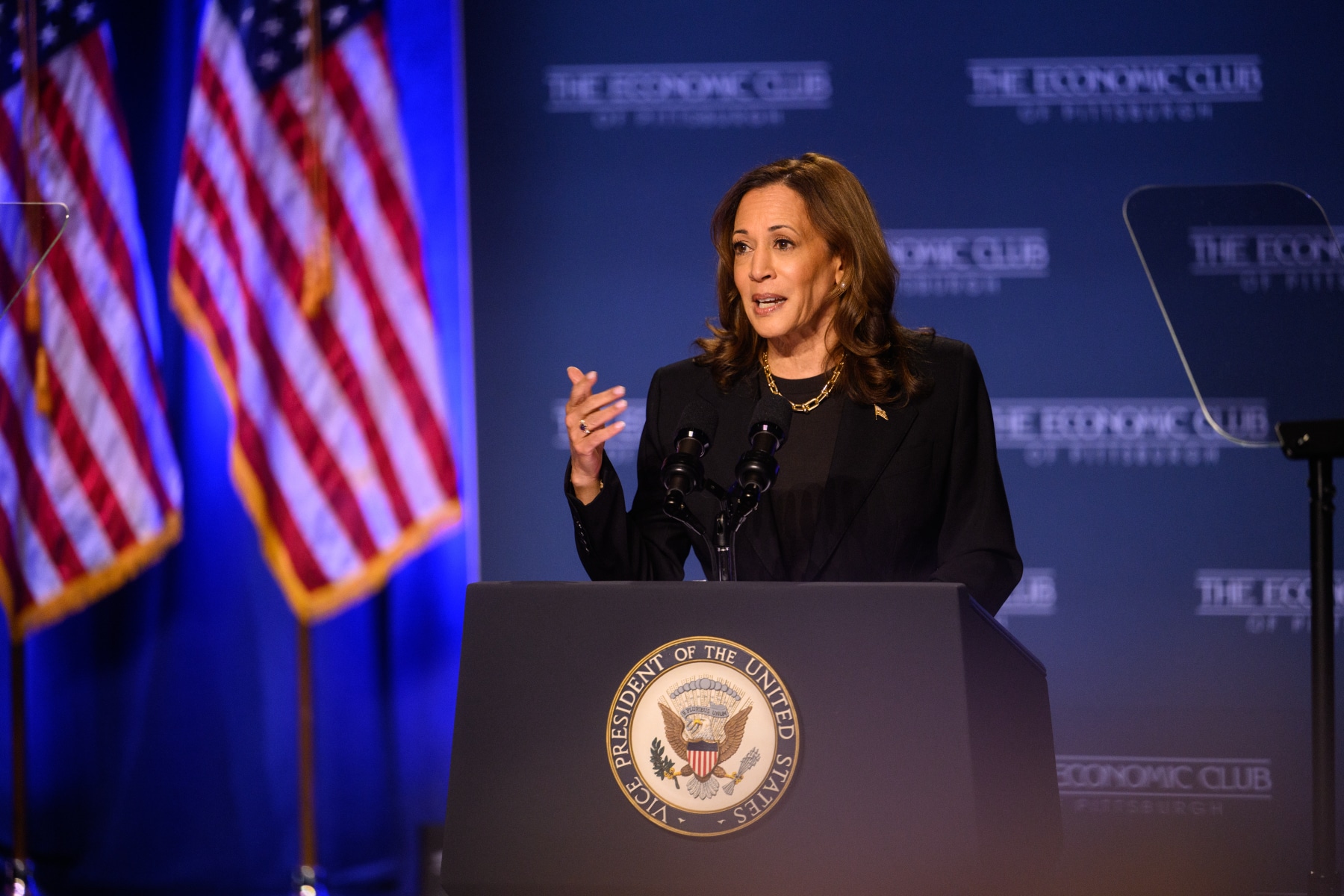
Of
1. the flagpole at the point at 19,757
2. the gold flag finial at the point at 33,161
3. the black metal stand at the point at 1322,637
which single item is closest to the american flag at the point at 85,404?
the gold flag finial at the point at 33,161

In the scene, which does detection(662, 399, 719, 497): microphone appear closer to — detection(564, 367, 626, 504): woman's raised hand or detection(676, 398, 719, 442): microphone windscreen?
detection(676, 398, 719, 442): microphone windscreen

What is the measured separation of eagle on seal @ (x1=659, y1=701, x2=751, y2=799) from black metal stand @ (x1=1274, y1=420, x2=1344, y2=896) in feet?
2.70

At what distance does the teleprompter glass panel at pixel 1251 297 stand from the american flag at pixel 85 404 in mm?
3394

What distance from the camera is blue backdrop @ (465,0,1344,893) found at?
146 inches

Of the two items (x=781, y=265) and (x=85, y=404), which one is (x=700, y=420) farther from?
(x=85, y=404)

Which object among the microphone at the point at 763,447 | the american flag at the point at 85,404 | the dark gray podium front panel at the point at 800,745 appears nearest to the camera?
the dark gray podium front panel at the point at 800,745

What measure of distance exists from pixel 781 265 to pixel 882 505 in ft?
1.54

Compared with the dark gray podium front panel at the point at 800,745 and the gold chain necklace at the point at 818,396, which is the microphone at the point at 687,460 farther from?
the gold chain necklace at the point at 818,396

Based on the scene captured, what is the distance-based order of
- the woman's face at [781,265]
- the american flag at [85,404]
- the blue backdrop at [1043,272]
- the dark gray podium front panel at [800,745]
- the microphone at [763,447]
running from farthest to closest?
the american flag at [85,404]
the blue backdrop at [1043,272]
the woman's face at [781,265]
the microphone at [763,447]
the dark gray podium front panel at [800,745]

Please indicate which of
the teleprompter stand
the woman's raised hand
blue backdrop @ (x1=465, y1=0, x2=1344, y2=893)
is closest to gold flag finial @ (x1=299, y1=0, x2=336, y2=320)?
blue backdrop @ (x1=465, y1=0, x2=1344, y2=893)

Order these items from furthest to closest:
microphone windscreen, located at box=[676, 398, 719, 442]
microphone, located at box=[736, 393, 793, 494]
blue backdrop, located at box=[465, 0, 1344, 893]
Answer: blue backdrop, located at box=[465, 0, 1344, 893] → microphone windscreen, located at box=[676, 398, 719, 442] → microphone, located at box=[736, 393, 793, 494]

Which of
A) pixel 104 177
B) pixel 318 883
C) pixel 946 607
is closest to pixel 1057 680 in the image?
pixel 318 883

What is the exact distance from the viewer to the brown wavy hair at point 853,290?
82.0 inches

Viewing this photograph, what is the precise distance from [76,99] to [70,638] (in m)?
1.89
